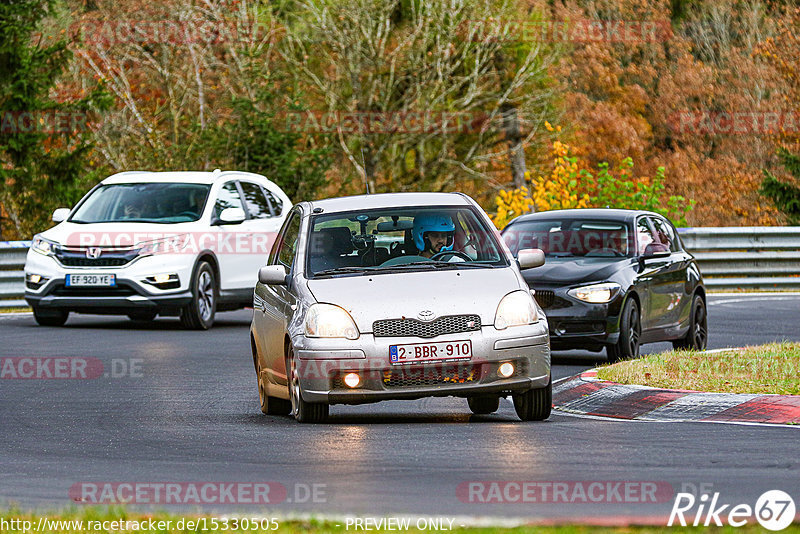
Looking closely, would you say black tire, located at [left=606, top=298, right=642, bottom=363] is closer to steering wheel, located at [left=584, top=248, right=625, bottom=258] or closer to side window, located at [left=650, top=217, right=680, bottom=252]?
steering wheel, located at [left=584, top=248, right=625, bottom=258]

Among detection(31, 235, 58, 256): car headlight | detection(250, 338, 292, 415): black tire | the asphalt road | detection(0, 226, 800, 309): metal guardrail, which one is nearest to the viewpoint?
the asphalt road

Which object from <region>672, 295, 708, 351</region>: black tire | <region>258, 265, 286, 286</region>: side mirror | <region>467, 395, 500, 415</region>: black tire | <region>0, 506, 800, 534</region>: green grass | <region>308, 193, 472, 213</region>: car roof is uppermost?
<region>308, 193, 472, 213</region>: car roof

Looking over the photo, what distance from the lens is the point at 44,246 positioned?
2098 cm

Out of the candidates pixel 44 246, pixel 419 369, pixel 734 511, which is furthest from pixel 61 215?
pixel 734 511

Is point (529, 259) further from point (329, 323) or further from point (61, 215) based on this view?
point (61, 215)

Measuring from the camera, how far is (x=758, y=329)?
2066cm

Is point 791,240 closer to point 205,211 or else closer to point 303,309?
point 205,211

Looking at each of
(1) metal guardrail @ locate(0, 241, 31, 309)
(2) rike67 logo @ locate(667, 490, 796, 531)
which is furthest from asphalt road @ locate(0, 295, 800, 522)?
(1) metal guardrail @ locate(0, 241, 31, 309)

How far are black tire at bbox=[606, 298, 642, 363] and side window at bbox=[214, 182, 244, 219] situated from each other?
7177mm

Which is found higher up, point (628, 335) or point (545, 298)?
point (545, 298)

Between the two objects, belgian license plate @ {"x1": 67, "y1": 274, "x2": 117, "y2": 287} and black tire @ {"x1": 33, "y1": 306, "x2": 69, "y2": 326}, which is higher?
belgian license plate @ {"x1": 67, "y1": 274, "x2": 117, "y2": 287}

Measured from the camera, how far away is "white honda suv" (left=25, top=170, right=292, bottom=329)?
20.5 metres

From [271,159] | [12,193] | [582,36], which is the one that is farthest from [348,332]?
[582,36]

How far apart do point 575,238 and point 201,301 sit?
5.89 m
